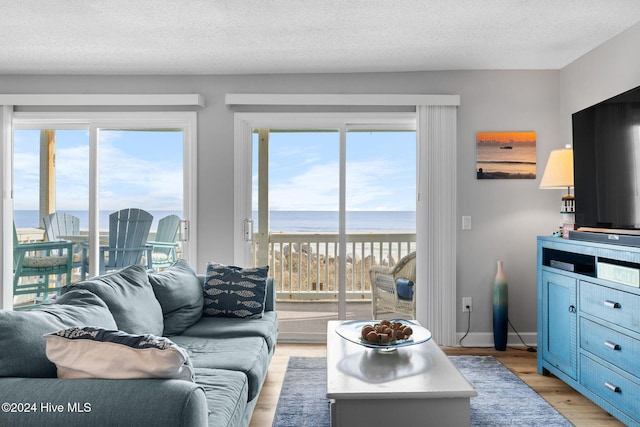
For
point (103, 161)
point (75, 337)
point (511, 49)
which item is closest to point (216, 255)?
point (103, 161)

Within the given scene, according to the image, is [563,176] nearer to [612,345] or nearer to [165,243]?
[612,345]

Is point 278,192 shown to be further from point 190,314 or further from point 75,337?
point 75,337

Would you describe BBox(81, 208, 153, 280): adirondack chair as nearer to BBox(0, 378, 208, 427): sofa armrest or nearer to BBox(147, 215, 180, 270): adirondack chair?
BBox(147, 215, 180, 270): adirondack chair

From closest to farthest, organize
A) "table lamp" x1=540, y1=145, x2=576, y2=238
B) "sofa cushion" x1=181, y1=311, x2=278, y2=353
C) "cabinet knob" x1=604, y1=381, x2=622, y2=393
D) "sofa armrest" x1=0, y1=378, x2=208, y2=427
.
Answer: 1. "sofa armrest" x1=0, y1=378, x2=208, y2=427
2. "cabinet knob" x1=604, y1=381, x2=622, y2=393
3. "sofa cushion" x1=181, y1=311, x2=278, y2=353
4. "table lamp" x1=540, y1=145, x2=576, y2=238

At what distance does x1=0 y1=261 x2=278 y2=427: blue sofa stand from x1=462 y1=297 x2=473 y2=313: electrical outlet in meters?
1.74

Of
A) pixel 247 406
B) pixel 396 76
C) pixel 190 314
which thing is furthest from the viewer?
pixel 396 76

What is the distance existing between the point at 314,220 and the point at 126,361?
286cm

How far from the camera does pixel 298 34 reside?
3.17m

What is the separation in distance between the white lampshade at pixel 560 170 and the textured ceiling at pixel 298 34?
809 mm

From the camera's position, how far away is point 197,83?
4.05m

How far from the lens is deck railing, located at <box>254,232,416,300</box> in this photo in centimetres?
416

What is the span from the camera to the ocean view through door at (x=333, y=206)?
4141mm

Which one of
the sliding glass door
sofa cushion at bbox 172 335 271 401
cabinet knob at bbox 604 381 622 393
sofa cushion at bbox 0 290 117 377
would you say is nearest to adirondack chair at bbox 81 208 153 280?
the sliding glass door

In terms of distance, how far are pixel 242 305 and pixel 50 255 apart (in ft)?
7.25
